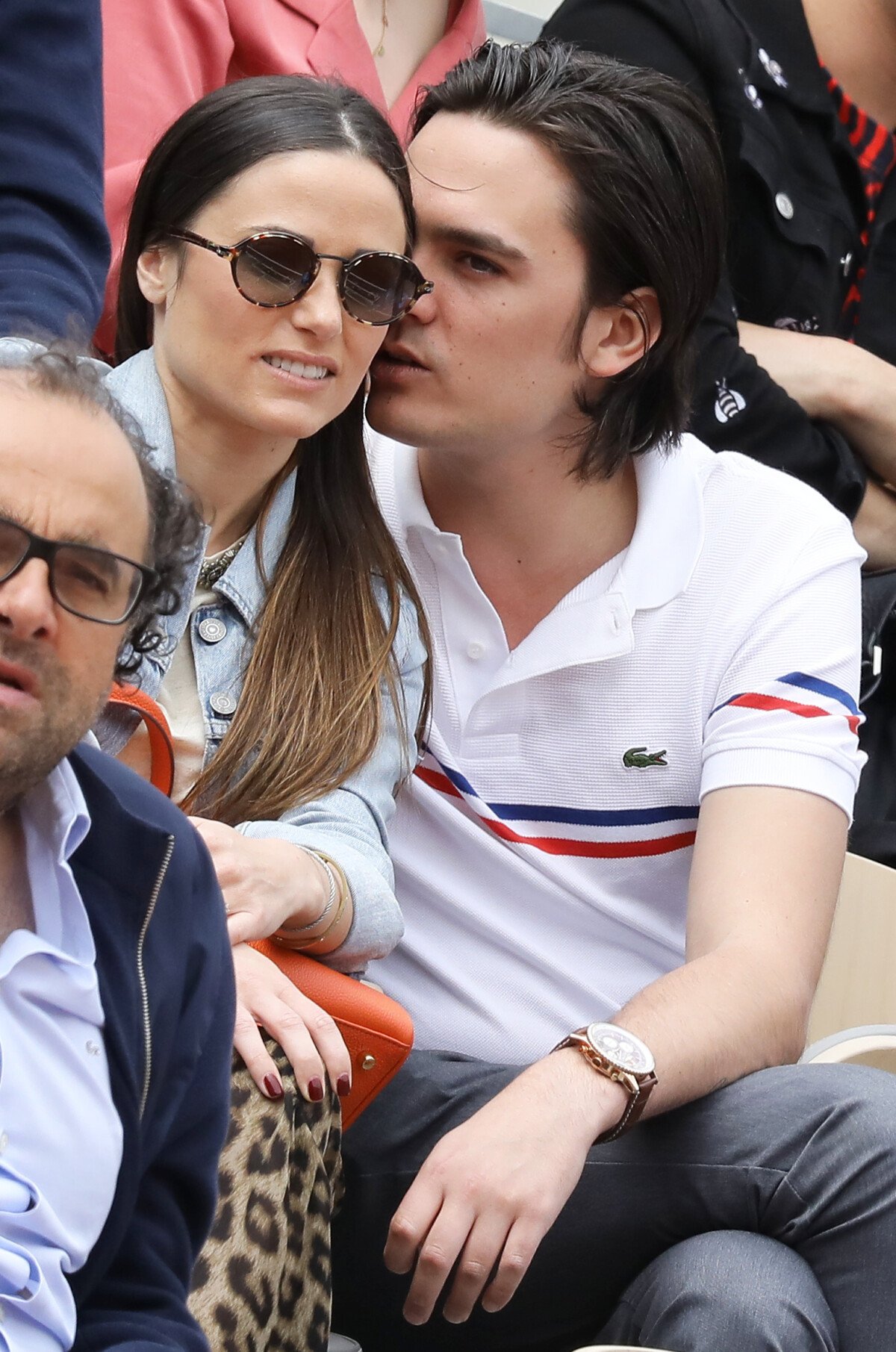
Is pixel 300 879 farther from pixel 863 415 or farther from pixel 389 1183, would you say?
pixel 863 415

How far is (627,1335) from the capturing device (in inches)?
63.0

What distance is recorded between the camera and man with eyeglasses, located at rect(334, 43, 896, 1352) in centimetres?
160

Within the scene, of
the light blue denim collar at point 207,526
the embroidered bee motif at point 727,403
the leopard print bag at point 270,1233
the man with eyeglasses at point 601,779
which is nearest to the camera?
the leopard print bag at point 270,1233

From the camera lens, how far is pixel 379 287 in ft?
5.82

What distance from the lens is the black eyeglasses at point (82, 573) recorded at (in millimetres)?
1002

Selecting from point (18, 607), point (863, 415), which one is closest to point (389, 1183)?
point (18, 607)

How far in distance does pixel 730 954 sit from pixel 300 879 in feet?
1.53

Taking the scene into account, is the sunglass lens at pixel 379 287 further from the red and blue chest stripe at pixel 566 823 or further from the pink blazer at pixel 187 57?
the red and blue chest stripe at pixel 566 823

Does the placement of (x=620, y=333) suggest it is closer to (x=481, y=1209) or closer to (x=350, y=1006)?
(x=350, y=1006)

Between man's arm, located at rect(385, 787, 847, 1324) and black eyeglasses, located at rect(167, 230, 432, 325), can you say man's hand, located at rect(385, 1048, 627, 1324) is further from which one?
black eyeglasses, located at rect(167, 230, 432, 325)

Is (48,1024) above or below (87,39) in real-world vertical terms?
below

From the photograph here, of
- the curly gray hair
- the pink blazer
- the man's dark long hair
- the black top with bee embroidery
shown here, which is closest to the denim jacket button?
the curly gray hair

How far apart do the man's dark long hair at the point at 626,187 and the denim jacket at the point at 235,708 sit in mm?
499

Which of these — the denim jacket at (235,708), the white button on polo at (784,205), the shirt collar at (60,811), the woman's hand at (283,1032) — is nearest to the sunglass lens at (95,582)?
the shirt collar at (60,811)
